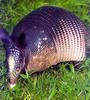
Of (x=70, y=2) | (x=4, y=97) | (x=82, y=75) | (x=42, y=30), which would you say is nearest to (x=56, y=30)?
(x=42, y=30)

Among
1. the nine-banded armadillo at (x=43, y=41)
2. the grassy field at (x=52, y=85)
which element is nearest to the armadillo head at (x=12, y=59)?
the nine-banded armadillo at (x=43, y=41)

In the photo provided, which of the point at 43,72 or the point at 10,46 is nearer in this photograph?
the point at 10,46

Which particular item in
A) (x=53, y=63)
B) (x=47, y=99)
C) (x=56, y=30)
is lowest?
(x=47, y=99)

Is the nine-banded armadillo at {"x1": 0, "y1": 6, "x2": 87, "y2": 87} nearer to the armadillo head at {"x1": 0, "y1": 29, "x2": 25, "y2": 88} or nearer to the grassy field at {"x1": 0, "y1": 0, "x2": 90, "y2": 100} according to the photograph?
the armadillo head at {"x1": 0, "y1": 29, "x2": 25, "y2": 88}

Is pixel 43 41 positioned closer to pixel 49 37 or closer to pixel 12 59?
pixel 49 37

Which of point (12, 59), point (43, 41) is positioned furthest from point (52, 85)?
point (12, 59)

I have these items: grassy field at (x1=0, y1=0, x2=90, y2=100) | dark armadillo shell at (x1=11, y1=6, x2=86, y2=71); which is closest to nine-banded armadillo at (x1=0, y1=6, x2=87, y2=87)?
dark armadillo shell at (x1=11, y1=6, x2=86, y2=71)

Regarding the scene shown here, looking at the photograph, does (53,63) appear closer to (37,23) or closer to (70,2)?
(37,23)
